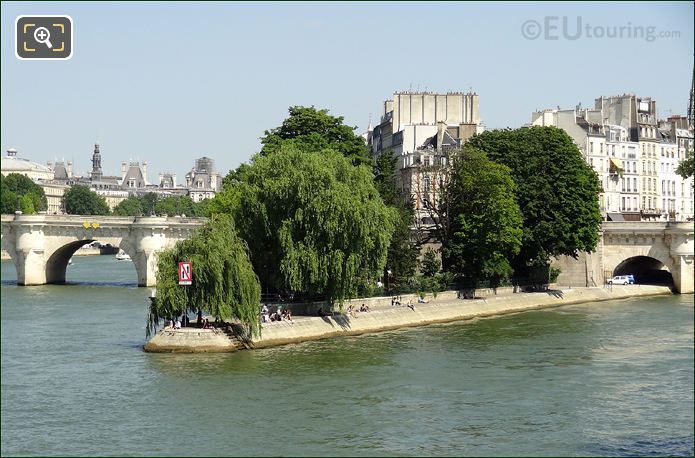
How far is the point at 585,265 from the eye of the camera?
72.3 meters

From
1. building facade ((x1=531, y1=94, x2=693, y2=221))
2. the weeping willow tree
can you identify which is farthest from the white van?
the weeping willow tree

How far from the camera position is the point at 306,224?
151 ft

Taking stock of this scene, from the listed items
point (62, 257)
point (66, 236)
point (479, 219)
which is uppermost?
point (479, 219)

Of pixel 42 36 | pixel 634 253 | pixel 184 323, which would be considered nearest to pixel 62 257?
pixel 634 253

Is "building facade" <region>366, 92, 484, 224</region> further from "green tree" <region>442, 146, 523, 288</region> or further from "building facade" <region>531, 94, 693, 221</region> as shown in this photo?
"green tree" <region>442, 146, 523, 288</region>

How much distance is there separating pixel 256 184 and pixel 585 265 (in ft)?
101

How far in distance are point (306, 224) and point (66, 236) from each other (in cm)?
3882

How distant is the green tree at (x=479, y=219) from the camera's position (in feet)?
198

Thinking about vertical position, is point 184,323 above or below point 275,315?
below

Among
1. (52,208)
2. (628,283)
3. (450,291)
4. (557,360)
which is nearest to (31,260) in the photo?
(450,291)

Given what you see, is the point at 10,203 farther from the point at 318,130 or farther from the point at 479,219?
the point at 479,219

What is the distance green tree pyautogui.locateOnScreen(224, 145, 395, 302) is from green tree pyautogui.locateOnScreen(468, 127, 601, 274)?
61.7ft

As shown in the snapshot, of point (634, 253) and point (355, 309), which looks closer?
point (355, 309)

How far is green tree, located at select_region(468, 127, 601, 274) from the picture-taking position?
64.7 m
